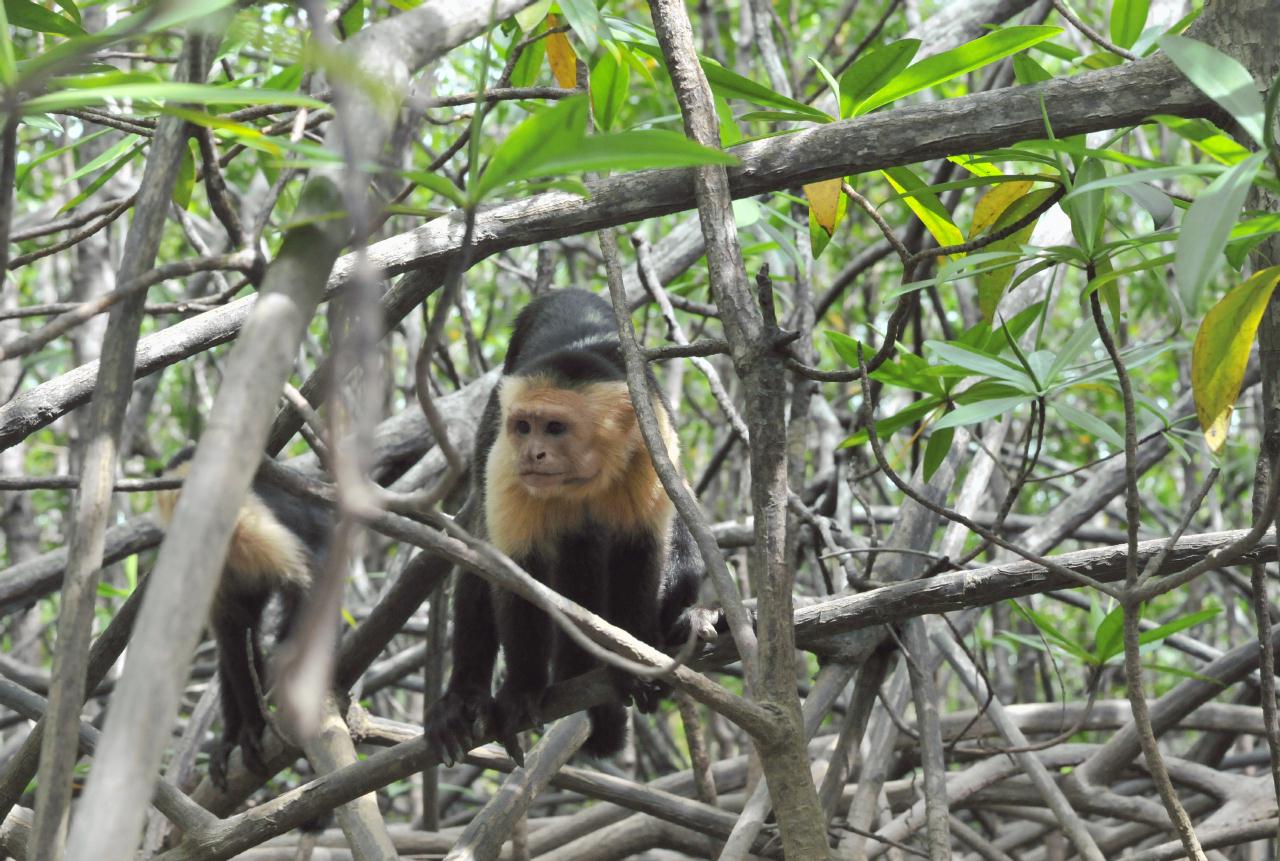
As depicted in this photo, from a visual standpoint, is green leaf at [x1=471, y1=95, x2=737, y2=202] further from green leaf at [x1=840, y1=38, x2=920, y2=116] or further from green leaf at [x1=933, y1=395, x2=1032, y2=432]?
green leaf at [x1=933, y1=395, x2=1032, y2=432]

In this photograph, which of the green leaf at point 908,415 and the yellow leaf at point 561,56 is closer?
the green leaf at point 908,415

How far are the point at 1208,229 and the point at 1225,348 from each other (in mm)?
478

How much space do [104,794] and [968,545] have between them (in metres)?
4.18

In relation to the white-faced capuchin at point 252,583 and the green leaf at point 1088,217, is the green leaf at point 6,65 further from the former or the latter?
the white-faced capuchin at point 252,583

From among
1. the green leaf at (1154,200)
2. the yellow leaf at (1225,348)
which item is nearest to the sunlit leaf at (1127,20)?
the green leaf at (1154,200)

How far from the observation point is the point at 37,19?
1814mm

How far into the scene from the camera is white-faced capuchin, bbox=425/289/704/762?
8.41 feet

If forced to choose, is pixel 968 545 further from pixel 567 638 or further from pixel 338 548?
pixel 338 548

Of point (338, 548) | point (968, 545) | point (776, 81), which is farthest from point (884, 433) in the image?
point (968, 545)

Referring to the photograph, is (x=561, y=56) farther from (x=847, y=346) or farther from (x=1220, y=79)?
(x=1220, y=79)

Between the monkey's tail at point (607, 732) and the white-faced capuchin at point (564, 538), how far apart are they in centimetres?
17

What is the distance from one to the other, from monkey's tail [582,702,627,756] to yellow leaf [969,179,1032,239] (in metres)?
1.43

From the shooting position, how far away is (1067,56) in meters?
2.17

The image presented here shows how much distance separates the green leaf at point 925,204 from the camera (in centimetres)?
189
